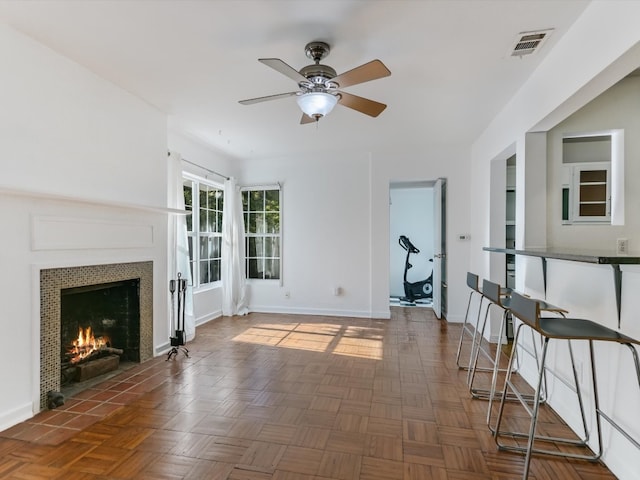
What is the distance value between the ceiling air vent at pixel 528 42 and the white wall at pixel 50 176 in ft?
10.8

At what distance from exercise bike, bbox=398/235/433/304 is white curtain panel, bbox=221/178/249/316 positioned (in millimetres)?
3449

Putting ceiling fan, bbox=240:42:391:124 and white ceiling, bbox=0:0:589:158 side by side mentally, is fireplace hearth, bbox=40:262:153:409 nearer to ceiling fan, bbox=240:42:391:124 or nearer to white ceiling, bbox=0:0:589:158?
white ceiling, bbox=0:0:589:158

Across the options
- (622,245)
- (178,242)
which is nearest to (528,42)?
(622,245)

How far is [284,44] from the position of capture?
96.2 inches

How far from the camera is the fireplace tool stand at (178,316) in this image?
3.75 m

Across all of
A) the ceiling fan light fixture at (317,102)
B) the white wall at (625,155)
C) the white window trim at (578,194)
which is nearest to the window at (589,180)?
the white window trim at (578,194)

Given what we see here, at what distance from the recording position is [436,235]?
5.90m

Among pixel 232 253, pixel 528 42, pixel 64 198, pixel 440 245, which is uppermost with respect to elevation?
pixel 528 42

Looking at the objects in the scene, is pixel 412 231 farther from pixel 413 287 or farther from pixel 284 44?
pixel 284 44

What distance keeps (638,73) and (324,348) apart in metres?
3.96

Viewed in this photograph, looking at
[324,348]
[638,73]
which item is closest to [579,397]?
[324,348]

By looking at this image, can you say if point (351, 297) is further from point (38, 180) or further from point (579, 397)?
point (38, 180)

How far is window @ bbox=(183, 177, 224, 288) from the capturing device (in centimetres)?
495

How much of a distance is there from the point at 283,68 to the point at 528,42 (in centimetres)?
174
